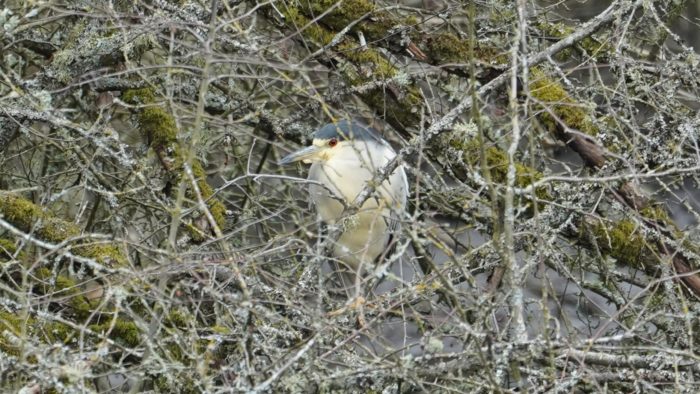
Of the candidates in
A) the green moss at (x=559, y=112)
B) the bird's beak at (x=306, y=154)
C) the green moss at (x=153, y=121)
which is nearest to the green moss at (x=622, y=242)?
the green moss at (x=559, y=112)

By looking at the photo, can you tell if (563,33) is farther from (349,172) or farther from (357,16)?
(349,172)

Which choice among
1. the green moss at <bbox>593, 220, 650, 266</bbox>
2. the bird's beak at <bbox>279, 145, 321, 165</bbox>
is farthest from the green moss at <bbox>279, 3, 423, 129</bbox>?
the green moss at <bbox>593, 220, 650, 266</bbox>

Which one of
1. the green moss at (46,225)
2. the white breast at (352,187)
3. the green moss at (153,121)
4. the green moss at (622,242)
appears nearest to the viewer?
the green moss at (46,225)

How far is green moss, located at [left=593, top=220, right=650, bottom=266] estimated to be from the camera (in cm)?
368

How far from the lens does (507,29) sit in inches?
154

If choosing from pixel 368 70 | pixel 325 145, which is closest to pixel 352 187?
pixel 325 145

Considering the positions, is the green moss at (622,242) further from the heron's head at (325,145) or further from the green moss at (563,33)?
the heron's head at (325,145)

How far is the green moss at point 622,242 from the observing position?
145 inches

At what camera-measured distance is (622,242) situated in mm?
3711

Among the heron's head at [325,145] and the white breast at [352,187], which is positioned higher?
the heron's head at [325,145]

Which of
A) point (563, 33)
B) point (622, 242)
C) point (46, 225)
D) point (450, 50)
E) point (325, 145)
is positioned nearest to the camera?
point (46, 225)

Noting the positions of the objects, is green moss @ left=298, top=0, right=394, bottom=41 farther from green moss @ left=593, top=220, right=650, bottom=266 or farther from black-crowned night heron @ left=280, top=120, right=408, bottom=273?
green moss @ left=593, top=220, right=650, bottom=266

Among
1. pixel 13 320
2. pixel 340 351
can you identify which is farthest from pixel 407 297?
pixel 13 320

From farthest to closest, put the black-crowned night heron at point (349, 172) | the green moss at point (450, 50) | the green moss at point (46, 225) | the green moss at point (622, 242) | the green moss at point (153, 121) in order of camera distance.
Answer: the black-crowned night heron at point (349, 172)
the green moss at point (153, 121)
the green moss at point (450, 50)
the green moss at point (622, 242)
the green moss at point (46, 225)
